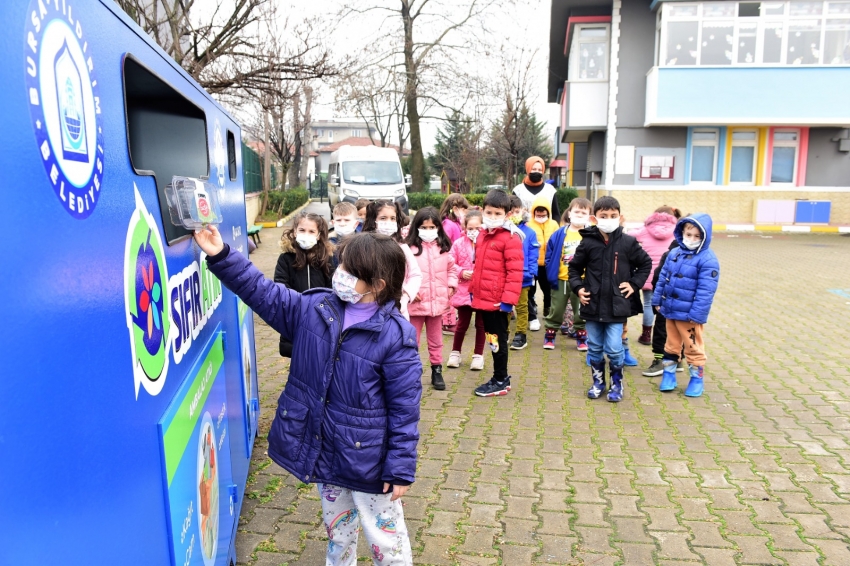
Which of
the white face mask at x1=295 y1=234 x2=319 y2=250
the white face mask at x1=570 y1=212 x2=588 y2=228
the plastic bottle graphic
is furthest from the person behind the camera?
the white face mask at x1=570 y1=212 x2=588 y2=228

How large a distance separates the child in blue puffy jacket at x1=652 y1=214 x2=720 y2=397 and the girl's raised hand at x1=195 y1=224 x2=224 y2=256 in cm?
399

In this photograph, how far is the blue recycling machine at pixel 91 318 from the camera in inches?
39.3

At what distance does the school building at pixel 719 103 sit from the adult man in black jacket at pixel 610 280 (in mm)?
17050

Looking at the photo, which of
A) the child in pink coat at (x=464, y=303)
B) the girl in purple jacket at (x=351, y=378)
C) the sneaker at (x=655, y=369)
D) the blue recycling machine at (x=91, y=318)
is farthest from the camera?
the sneaker at (x=655, y=369)

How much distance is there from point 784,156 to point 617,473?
21440 millimetres

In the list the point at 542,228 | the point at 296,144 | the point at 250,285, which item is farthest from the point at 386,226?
the point at 296,144

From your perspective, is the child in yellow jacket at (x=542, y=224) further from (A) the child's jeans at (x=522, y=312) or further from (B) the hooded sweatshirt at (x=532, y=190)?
(B) the hooded sweatshirt at (x=532, y=190)

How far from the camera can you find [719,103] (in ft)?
68.1

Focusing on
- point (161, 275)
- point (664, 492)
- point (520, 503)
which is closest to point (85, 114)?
point (161, 275)

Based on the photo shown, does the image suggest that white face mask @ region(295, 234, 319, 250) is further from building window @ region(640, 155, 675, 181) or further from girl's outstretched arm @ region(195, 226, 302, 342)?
building window @ region(640, 155, 675, 181)

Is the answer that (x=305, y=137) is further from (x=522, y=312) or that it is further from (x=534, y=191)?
(x=522, y=312)

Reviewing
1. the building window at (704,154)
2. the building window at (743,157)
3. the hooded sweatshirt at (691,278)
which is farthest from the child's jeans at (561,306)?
the building window at (743,157)

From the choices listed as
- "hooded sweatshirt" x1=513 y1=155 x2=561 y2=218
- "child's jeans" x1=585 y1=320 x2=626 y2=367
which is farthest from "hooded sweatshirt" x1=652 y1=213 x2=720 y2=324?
"hooded sweatshirt" x1=513 y1=155 x2=561 y2=218

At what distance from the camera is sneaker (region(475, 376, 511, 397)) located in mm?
5574
